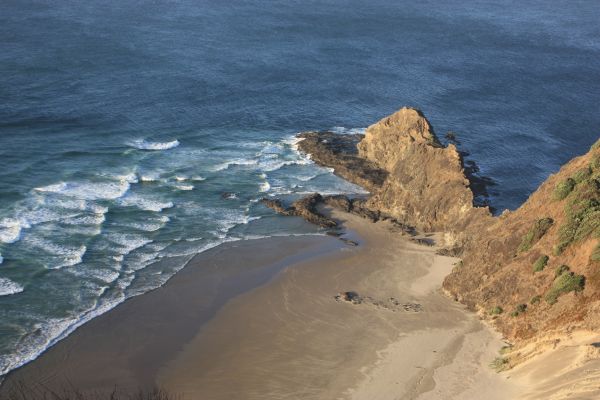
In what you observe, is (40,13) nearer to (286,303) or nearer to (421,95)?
(421,95)

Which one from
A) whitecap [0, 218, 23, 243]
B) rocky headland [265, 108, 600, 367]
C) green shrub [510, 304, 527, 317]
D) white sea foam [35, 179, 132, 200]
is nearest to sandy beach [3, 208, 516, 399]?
green shrub [510, 304, 527, 317]

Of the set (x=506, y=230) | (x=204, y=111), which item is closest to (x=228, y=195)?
(x=204, y=111)

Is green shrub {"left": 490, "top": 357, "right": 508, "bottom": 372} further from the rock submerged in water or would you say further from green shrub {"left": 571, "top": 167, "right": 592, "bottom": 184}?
green shrub {"left": 571, "top": 167, "right": 592, "bottom": 184}

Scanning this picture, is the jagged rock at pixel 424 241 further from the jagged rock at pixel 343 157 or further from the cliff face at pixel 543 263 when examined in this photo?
the jagged rock at pixel 343 157

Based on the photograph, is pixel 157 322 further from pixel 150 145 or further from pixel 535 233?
pixel 150 145

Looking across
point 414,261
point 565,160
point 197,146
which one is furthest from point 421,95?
point 414,261

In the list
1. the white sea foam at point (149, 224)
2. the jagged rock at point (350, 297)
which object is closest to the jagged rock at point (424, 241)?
the jagged rock at point (350, 297)
